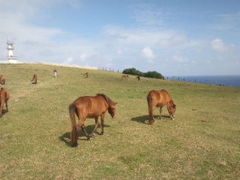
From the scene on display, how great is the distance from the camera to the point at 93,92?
29516 millimetres

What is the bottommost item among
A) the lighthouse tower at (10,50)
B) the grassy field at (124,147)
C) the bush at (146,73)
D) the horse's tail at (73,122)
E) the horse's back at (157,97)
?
the grassy field at (124,147)

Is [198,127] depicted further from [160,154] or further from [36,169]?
[36,169]

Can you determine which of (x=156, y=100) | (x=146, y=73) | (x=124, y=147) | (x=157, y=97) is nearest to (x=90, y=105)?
(x=124, y=147)

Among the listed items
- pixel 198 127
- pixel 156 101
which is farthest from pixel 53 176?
pixel 198 127

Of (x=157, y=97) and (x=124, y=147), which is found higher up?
(x=157, y=97)

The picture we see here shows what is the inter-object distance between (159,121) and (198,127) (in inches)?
98.2

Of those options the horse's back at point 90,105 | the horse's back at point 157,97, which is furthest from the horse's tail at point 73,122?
the horse's back at point 157,97

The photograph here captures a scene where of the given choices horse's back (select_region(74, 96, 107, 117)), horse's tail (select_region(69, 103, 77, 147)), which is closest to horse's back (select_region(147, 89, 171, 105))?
horse's back (select_region(74, 96, 107, 117))

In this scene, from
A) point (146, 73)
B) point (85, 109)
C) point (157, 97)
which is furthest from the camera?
point (146, 73)

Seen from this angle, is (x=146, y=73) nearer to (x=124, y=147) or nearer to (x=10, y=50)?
(x=10, y=50)

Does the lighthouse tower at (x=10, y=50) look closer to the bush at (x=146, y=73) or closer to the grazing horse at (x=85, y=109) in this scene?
the bush at (x=146, y=73)

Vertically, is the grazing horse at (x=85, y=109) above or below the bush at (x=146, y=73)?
below

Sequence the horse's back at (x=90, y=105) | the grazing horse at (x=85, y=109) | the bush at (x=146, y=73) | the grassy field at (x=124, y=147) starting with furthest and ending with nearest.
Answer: the bush at (x=146, y=73) → the horse's back at (x=90, y=105) → the grazing horse at (x=85, y=109) → the grassy field at (x=124, y=147)

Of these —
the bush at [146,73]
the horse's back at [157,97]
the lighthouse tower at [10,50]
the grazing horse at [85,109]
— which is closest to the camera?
the grazing horse at [85,109]
